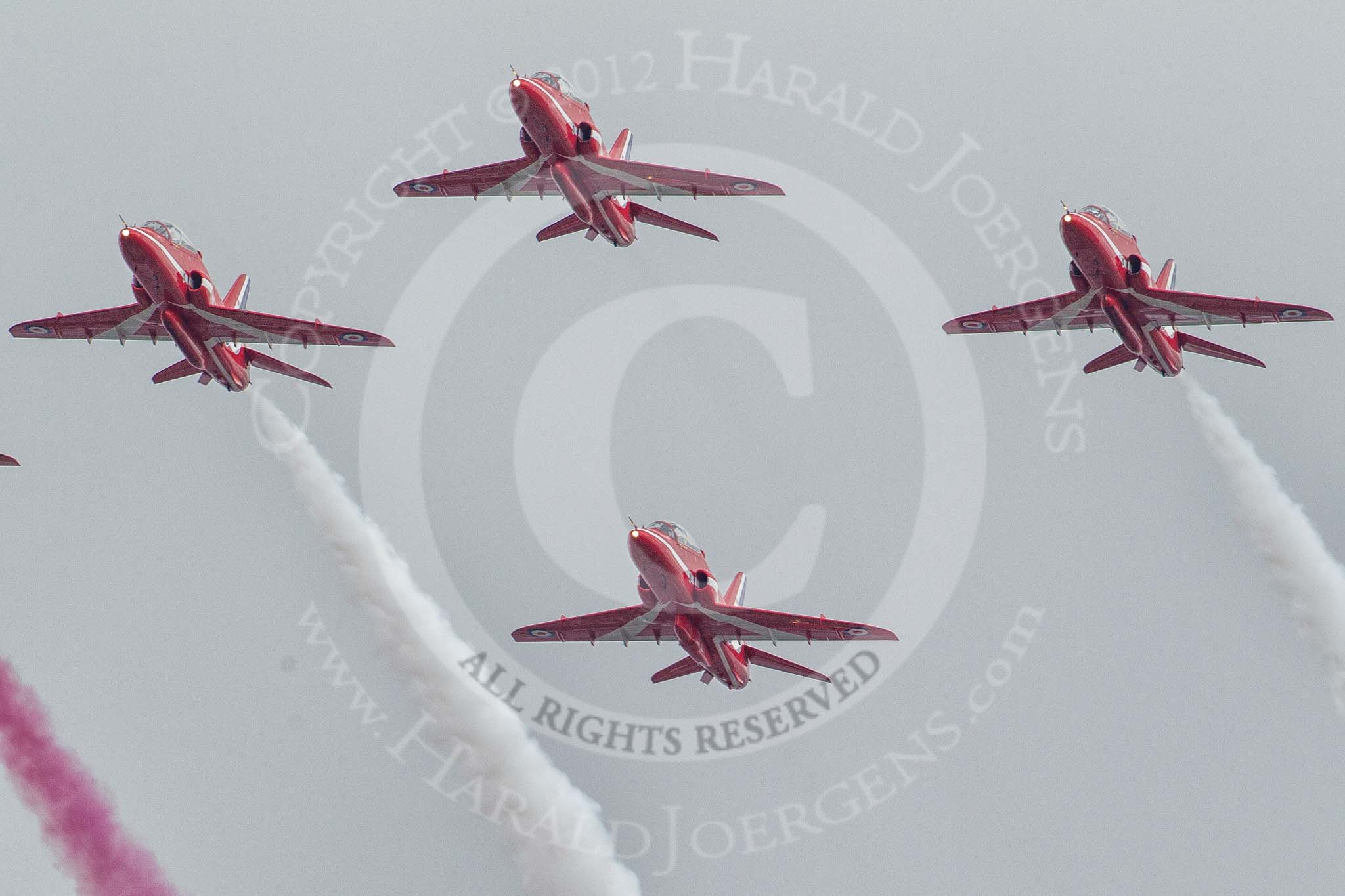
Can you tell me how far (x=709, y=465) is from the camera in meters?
97.4

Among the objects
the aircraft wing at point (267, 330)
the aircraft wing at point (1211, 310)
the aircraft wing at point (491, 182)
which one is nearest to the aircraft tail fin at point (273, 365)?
the aircraft wing at point (267, 330)

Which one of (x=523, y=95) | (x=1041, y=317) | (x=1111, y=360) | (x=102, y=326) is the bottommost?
(x=1111, y=360)

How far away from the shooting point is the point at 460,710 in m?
63.8

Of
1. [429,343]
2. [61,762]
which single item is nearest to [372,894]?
[61,762]

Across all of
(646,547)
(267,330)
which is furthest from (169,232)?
(646,547)

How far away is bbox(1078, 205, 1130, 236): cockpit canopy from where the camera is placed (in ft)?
171

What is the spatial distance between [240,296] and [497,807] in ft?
75.6

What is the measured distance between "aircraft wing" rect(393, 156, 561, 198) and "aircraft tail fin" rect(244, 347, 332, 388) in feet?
25.3

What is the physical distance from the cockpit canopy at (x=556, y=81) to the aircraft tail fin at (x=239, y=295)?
1256cm

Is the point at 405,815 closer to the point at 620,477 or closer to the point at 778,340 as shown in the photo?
the point at 620,477

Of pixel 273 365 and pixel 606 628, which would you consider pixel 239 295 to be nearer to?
pixel 273 365

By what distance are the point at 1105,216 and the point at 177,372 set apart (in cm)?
3324

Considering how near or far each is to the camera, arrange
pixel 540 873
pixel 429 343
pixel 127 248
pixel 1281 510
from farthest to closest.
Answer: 1. pixel 429 343
2. pixel 1281 510
3. pixel 540 873
4. pixel 127 248

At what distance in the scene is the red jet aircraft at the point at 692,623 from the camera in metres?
50.4
